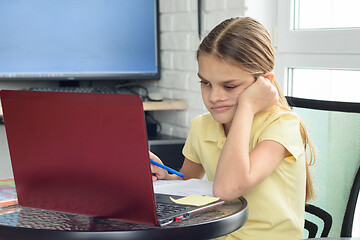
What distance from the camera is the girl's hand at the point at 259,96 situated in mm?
1175

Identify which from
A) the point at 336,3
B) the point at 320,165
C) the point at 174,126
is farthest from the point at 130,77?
the point at 320,165

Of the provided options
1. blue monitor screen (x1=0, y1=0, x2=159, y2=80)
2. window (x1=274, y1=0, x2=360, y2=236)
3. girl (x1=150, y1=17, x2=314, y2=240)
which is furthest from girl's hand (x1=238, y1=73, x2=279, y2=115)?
blue monitor screen (x1=0, y1=0, x2=159, y2=80)

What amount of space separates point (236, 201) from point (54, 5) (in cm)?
164

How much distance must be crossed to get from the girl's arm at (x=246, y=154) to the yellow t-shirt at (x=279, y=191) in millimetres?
32

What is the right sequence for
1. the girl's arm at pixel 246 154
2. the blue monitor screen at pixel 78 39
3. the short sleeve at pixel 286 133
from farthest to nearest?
the blue monitor screen at pixel 78 39 → the short sleeve at pixel 286 133 → the girl's arm at pixel 246 154

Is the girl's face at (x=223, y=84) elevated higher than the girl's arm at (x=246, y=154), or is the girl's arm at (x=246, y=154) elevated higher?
the girl's face at (x=223, y=84)

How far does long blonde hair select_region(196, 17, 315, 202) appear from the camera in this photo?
4.03 ft

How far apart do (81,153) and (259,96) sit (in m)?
0.45

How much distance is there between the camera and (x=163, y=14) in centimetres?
256

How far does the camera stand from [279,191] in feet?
3.94

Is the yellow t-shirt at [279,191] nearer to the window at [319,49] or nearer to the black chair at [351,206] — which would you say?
the black chair at [351,206]

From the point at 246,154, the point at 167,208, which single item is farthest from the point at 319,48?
the point at 167,208

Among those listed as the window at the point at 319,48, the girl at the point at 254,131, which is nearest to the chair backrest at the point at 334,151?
the girl at the point at 254,131

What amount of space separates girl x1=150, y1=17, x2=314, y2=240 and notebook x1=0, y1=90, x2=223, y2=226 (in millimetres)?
164
